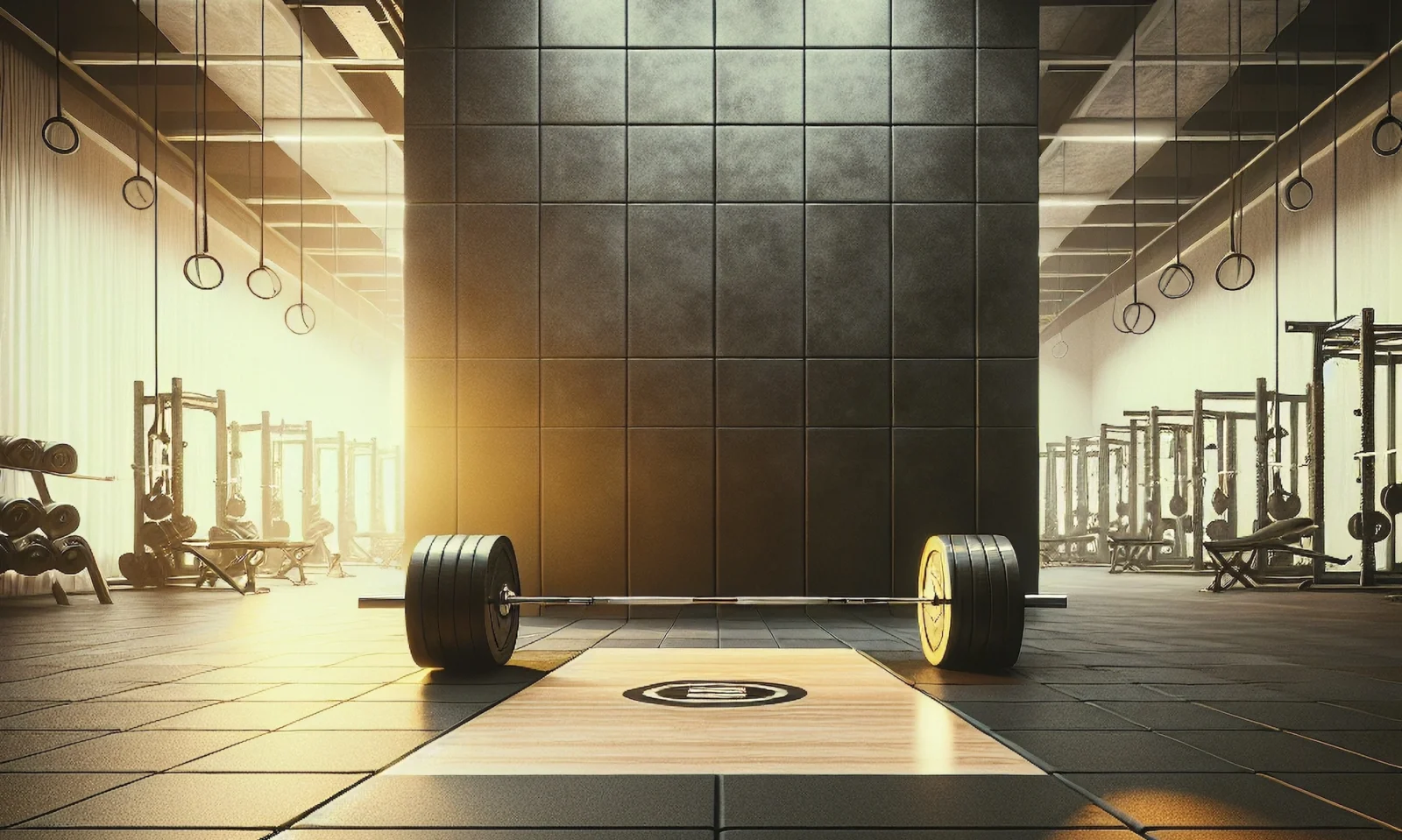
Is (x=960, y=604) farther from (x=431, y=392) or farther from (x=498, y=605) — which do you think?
(x=431, y=392)

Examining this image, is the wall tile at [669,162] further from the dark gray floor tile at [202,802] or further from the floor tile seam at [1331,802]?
the floor tile seam at [1331,802]

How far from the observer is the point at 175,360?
35.8 ft

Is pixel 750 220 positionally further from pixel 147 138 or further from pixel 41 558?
pixel 147 138

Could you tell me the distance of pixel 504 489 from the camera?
569 centimetres

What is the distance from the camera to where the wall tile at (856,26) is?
5.84 m

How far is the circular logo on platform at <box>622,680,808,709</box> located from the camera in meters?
2.92

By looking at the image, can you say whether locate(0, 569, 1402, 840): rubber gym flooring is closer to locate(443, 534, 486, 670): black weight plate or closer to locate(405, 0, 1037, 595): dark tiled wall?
locate(443, 534, 486, 670): black weight plate

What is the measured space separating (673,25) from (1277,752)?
4959 mm

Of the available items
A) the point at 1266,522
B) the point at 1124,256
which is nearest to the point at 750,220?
the point at 1266,522

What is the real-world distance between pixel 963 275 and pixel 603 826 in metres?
4.69

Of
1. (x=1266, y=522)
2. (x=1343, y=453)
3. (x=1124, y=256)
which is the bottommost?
(x=1266, y=522)

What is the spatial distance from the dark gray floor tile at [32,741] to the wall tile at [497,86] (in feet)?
13.8

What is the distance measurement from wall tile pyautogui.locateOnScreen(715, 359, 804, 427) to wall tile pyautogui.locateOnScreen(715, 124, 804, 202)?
3.26 ft

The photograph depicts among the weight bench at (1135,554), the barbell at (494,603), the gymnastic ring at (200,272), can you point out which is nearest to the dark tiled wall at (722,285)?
the gymnastic ring at (200,272)
